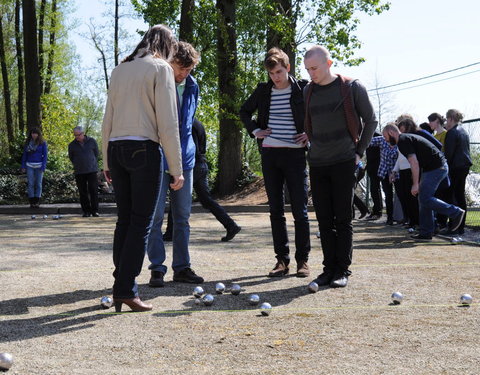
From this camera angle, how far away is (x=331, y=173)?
537 cm

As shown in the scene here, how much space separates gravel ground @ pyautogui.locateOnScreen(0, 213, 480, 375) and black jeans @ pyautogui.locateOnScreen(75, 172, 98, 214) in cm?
698

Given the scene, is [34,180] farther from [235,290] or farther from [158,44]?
[158,44]

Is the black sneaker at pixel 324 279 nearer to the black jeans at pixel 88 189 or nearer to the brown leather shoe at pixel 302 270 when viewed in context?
the brown leather shoe at pixel 302 270

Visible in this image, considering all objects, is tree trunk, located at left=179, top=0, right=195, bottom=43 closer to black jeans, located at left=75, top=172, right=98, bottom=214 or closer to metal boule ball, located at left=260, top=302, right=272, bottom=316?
black jeans, located at left=75, top=172, right=98, bottom=214

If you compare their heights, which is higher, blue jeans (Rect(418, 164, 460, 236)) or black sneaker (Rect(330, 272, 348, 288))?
blue jeans (Rect(418, 164, 460, 236))

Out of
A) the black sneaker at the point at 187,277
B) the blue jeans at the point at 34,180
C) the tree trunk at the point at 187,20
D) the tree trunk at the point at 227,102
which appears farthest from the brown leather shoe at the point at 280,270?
the tree trunk at the point at 187,20

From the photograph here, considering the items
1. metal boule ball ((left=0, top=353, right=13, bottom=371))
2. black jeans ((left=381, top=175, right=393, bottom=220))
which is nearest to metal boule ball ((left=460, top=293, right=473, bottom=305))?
metal boule ball ((left=0, top=353, right=13, bottom=371))

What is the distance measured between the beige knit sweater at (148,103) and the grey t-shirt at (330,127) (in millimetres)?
1520

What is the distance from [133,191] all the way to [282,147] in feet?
6.25

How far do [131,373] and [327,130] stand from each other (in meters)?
2.92

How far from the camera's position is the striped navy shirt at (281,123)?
5770mm

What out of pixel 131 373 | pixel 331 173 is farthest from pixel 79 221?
pixel 131 373

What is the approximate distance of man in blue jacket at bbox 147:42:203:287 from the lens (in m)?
5.06

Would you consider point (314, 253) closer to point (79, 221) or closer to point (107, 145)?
point (107, 145)
